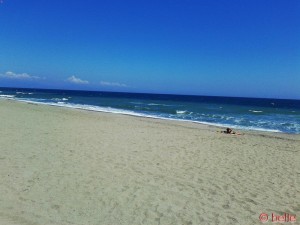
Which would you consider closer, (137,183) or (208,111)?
(137,183)

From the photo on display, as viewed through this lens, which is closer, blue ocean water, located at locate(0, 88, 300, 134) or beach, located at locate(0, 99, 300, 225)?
beach, located at locate(0, 99, 300, 225)

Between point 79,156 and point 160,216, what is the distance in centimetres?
411

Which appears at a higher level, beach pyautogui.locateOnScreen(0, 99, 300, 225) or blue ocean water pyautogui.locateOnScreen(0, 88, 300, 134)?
beach pyautogui.locateOnScreen(0, 99, 300, 225)

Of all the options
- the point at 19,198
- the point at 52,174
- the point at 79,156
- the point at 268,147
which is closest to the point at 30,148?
the point at 79,156

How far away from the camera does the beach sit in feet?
16.0

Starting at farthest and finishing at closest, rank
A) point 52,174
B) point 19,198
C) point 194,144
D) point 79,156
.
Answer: point 194,144 < point 79,156 < point 52,174 < point 19,198

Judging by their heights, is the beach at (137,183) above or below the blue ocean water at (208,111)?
above

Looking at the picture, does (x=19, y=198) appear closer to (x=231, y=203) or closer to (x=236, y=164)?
(x=231, y=203)

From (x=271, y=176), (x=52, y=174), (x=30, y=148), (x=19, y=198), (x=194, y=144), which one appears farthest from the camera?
(x=194, y=144)

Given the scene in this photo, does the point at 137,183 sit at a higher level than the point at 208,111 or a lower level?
higher

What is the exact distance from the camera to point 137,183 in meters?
6.32

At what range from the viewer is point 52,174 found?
658 centimetres

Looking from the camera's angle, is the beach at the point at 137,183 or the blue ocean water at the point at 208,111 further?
the blue ocean water at the point at 208,111

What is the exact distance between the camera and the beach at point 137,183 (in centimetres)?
486
